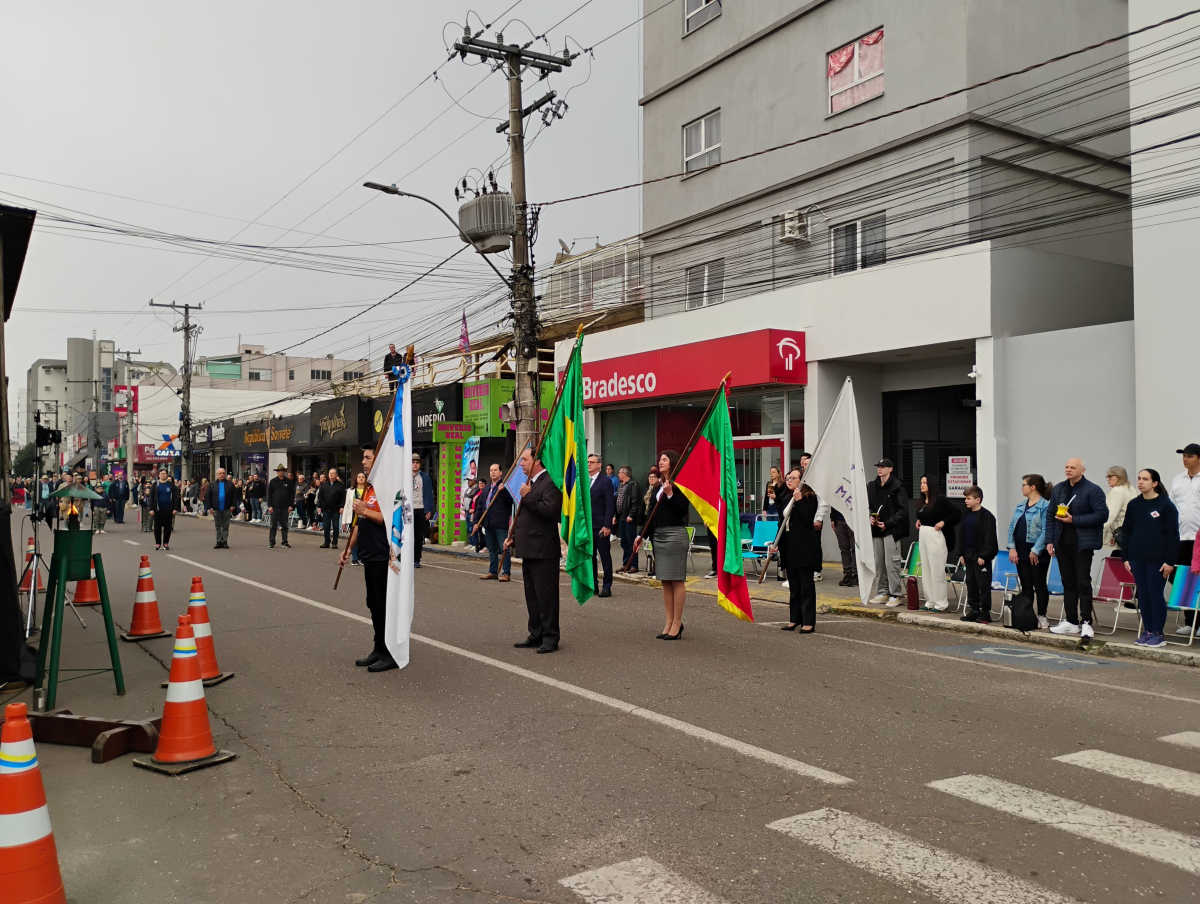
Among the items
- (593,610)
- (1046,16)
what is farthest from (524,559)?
(1046,16)

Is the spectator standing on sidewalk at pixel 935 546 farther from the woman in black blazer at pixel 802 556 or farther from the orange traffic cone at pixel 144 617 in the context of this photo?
the orange traffic cone at pixel 144 617

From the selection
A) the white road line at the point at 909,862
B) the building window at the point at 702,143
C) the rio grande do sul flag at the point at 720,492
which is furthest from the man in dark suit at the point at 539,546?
the building window at the point at 702,143

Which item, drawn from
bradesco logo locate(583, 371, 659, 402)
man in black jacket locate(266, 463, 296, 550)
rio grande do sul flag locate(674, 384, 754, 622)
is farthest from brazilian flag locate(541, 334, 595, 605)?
man in black jacket locate(266, 463, 296, 550)

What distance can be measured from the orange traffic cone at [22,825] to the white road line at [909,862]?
3117mm

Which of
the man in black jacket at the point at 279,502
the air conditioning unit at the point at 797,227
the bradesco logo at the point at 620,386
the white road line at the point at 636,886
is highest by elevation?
the air conditioning unit at the point at 797,227

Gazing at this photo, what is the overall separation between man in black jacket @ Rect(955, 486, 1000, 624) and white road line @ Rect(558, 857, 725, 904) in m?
8.35

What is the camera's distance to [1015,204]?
55.3 feet

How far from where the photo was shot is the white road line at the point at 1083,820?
431 centimetres

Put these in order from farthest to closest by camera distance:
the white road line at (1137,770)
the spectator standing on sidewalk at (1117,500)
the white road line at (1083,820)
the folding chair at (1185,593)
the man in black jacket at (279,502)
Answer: the man in black jacket at (279,502), the spectator standing on sidewalk at (1117,500), the folding chair at (1185,593), the white road line at (1137,770), the white road line at (1083,820)

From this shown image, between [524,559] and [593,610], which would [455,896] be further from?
[593,610]

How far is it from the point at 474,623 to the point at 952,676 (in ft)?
17.4

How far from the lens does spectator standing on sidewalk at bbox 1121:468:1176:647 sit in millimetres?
9852

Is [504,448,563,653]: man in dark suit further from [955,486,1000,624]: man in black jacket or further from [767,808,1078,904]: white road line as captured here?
[955,486,1000,624]: man in black jacket

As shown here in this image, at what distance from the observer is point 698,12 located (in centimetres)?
2200
